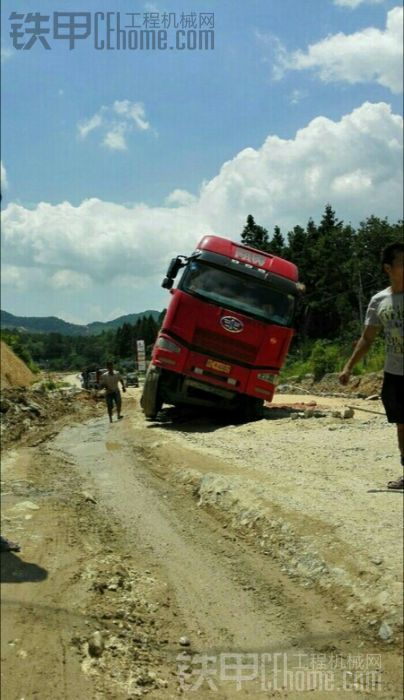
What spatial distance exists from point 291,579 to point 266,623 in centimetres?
40

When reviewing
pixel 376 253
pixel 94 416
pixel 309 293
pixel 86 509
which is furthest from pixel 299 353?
pixel 86 509

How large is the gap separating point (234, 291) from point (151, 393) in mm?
2492

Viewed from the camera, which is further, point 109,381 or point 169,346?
point 109,381

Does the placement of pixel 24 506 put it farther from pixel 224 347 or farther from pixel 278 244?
pixel 278 244

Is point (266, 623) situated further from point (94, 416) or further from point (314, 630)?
point (94, 416)

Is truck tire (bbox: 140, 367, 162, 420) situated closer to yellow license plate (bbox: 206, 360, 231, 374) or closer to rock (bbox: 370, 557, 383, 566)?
yellow license plate (bbox: 206, 360, 231, 374)

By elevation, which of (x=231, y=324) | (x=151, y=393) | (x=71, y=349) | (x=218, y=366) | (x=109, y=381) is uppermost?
(x=71, y=349)

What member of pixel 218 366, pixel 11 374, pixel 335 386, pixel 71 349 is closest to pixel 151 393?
pixel 218 366

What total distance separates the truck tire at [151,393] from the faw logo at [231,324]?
5.35 ft

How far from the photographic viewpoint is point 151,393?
10945 millimetres

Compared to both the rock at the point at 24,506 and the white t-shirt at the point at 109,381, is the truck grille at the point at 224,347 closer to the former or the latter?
the white t-shirt at the point at 109,381

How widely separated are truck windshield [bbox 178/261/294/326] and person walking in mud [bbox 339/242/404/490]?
5999mm

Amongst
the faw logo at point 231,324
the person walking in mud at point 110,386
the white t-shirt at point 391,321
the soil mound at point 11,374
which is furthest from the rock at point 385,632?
the soil mound at point 11,374

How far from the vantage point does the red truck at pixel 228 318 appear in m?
9.81
